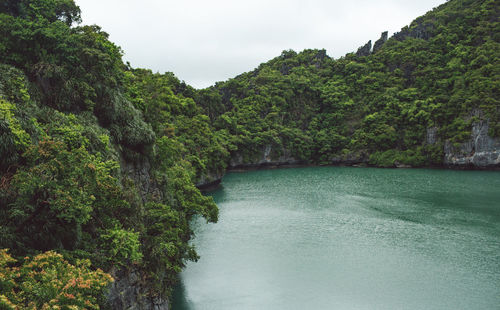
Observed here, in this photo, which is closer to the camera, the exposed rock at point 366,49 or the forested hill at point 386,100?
the forested hill at point 386,100

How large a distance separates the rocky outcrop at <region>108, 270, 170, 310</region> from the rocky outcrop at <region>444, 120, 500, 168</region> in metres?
56.8

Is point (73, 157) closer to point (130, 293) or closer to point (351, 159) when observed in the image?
point (130, 293)

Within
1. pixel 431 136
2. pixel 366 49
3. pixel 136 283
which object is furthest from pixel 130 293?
pixel 366 49

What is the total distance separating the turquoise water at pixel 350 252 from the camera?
15727 millimetres

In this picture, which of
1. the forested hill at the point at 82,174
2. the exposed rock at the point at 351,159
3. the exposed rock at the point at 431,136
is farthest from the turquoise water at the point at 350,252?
the exposed rock at the point at 351,159

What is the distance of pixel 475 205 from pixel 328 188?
1575cm

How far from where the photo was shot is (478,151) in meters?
50.8

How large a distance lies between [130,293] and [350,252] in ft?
51.6

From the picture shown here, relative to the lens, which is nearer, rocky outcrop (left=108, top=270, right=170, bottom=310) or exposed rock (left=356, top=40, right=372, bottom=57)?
rocky outcrop (left=108, top=270, right=170, bottom=310)

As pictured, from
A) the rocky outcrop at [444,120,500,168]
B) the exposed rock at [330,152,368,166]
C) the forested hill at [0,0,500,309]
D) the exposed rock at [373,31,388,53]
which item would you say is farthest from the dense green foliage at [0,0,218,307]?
the exposed rock at [373,31,388,53]

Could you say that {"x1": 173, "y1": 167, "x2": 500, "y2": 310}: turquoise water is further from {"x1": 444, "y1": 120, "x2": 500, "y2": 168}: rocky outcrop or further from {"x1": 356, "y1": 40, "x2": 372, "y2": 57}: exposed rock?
{"x1": 356, "y1": 40, "x2": 372, "y2": 57}: exposed rock

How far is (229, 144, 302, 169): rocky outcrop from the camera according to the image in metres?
59.9

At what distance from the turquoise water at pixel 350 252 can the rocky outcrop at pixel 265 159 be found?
21773mm

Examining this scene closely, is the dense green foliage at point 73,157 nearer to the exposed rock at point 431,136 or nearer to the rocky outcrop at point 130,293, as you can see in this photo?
→ the rocky outcrop at point 130,293
